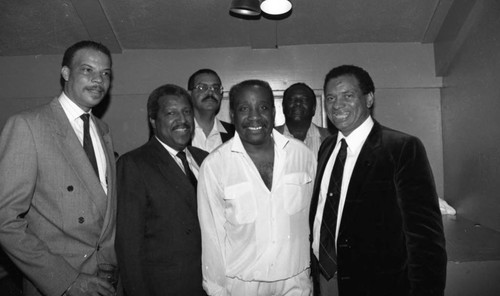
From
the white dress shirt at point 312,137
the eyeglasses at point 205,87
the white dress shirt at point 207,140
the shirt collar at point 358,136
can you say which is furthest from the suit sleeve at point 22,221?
the white dress shirt at point 312,137

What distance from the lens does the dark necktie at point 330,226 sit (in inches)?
80.7

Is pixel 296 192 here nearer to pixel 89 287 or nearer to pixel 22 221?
pixel 89 287

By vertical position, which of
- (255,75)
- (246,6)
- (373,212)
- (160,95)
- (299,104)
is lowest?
(373,212)

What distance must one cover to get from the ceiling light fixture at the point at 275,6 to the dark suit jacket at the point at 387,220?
7.65 feet

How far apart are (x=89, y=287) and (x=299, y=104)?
9.46ft

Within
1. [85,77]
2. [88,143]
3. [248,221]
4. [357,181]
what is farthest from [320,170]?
[85,77]


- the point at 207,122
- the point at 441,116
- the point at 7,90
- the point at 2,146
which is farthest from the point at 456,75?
the point at 7,90

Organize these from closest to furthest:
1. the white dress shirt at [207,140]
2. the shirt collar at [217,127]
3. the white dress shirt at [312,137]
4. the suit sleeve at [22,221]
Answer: the suit sleeve at [22,221] → the white dress shirt at [207,140] → the shirt collar at [217,127] → the white dress shirt at [312,137]

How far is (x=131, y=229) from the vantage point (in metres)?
2.07

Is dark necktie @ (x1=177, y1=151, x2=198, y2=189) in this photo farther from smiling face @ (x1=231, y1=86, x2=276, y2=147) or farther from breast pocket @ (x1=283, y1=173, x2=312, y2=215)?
breast pocket @ (x1=283, y1=173, x2=312, y2=215)

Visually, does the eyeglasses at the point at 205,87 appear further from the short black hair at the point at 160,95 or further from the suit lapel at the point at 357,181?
the suit lapel at the point at 357,181

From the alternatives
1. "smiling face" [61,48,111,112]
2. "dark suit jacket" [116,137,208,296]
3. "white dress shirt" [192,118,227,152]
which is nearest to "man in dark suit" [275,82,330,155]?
"white dress shirt" [192,118,227,152]

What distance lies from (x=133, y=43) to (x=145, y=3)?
0.75m

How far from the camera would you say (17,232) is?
5.63ft
